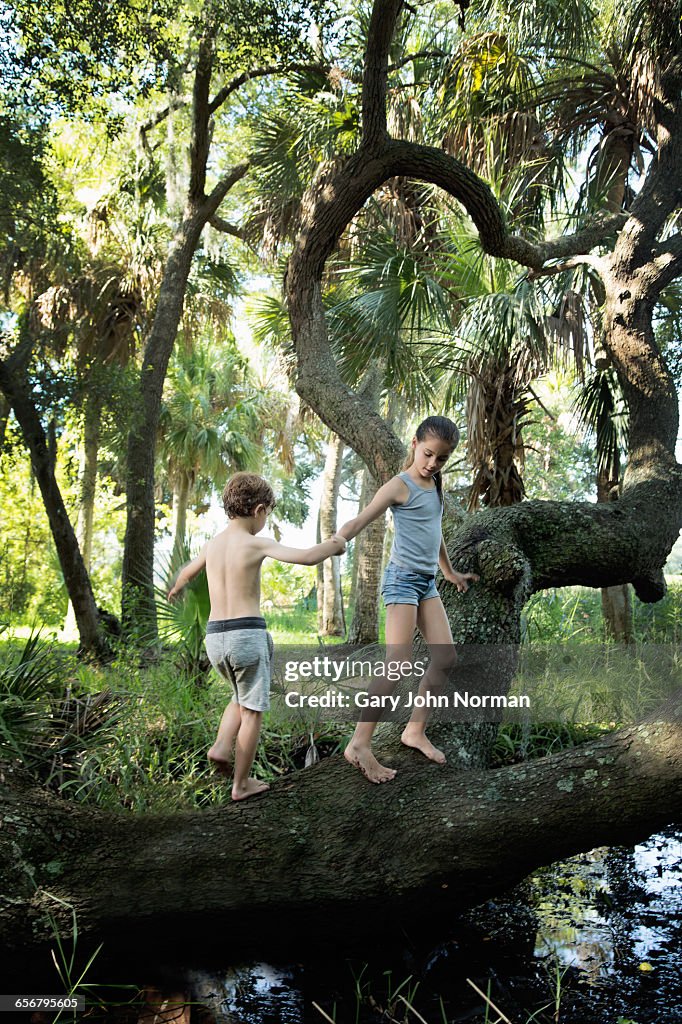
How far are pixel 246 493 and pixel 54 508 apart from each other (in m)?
6.17

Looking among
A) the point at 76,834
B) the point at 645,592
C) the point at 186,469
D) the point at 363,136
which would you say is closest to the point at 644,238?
the point at 363,136

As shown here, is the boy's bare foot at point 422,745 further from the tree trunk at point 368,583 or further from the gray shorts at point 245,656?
the tree trunk at point 368,583

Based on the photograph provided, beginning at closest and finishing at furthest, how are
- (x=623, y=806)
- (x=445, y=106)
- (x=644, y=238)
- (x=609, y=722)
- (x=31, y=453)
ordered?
(x=623, y=806)
(x=644, y=238)
(x=609, y=722)
(x=31, y=453)
(x=445, y=106)

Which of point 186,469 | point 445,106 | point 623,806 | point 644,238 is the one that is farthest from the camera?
point 186,469

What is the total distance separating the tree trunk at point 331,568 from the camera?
15.2 metres

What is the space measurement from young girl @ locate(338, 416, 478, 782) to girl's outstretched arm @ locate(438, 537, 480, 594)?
0.79ft

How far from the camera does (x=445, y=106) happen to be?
10.1m

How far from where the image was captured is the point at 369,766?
4.01 meters

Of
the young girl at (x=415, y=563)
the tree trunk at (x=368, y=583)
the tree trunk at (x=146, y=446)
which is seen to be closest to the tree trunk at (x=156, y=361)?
the tree trunk at (x=146, y=446)

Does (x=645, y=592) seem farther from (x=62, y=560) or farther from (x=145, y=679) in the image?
(x=62, y=560)

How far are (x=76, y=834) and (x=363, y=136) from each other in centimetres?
513

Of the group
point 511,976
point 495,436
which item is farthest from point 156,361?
point 511,976

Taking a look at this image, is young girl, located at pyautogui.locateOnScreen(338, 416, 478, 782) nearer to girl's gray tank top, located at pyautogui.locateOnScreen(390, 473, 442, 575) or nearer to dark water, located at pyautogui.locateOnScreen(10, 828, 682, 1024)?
girl's gray tank top, located at pyautogui.locateOnScreen(390, 473, 442, 575)

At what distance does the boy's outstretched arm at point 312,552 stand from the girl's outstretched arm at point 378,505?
0.08m
